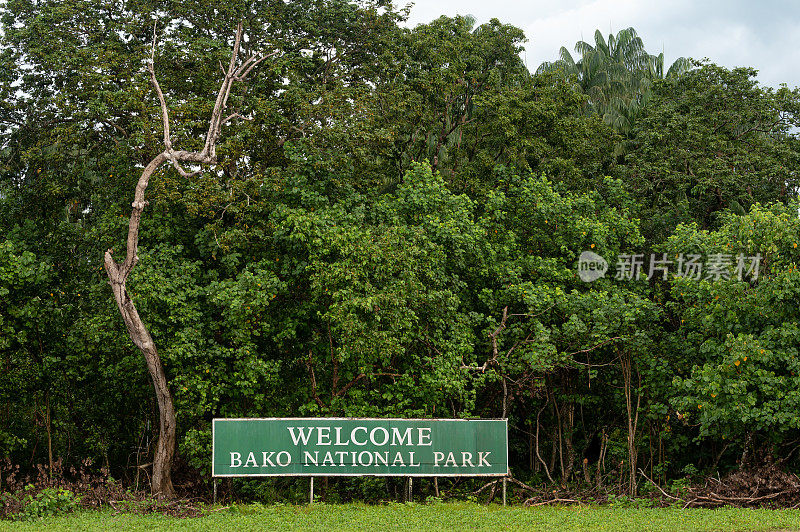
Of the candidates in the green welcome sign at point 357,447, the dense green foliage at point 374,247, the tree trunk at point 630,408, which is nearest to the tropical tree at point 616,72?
the dense green foliage at point 374,247

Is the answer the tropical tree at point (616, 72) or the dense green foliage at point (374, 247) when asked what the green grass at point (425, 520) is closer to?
the dense green foliage at point (374, 247)

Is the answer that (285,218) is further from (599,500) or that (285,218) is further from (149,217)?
(599,500)

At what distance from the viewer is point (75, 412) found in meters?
20.3

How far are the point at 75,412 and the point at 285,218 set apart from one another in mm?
7673

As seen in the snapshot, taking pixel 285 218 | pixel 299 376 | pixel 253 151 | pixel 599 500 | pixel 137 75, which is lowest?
pixel 599 500

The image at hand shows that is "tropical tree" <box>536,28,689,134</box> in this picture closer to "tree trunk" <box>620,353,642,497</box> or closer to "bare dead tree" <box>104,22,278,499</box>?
"tree trunk" <box>620,353,642,497</box>

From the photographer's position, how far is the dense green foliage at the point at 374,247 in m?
16.2

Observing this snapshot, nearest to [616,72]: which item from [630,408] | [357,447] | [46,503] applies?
[630,408]

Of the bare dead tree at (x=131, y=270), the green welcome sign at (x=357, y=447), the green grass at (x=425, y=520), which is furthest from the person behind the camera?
the green welcome sign at (x=357, y=447)

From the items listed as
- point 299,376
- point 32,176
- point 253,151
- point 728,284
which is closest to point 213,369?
point 299,376

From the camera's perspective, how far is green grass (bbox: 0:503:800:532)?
12188 millimetres

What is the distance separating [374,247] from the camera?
1617cm

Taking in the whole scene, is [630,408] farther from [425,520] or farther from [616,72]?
[616,72]

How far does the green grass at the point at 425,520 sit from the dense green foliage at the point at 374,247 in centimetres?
239
